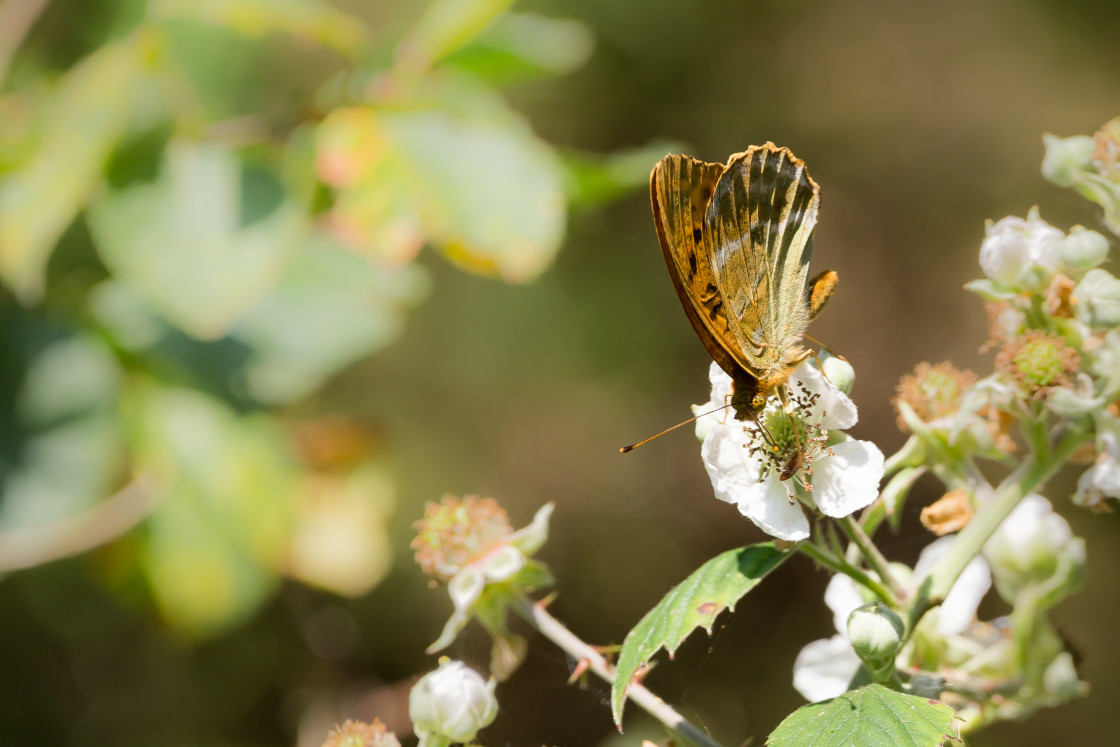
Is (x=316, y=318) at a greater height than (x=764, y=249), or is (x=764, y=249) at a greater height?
(x=764, y=249)

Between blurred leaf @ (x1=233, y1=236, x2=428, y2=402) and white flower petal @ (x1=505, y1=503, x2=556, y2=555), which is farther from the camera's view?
blurred leaf @ (x1=233, y1=236, x2=428, y2=402)

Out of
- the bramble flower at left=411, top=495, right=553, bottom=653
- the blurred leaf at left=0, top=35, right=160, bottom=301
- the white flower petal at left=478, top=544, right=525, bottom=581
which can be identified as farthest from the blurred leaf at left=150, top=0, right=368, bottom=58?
the white flower petal at left=478, top=544, right=525, bottom=581

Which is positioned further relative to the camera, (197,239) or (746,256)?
(197,239)

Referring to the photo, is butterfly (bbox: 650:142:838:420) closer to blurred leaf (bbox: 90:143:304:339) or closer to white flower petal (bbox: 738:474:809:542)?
white flower petal (bbox: 738:474:809:542)

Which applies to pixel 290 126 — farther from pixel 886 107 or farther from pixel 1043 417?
pixel 886 107

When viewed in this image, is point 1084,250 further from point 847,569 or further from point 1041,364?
point 847,569

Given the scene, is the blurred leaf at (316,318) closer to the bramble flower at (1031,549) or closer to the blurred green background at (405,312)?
the blurred green background at (405,312)

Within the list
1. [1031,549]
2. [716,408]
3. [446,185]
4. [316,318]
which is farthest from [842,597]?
[316,318]

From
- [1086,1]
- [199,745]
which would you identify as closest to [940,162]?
[1086,1]

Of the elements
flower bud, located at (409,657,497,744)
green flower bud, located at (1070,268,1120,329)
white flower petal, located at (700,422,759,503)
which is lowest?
flower bud, located at (409,657,497,744)

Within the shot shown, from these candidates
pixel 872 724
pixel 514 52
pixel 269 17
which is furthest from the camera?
pixel 514 52
